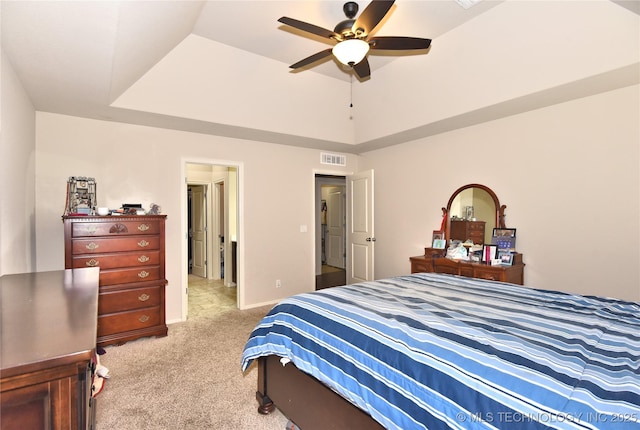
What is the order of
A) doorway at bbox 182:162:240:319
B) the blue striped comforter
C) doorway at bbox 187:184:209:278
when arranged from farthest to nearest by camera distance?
1. doorway at bbox 187:184:209:278
2. doorway at bbox 182:162:240:319
3. the blue striped comforter

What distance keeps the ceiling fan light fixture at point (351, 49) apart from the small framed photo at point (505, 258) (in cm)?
259

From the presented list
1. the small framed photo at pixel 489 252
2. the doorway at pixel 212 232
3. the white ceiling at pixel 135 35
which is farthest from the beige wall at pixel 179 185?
the small framed photo at pixel 489 252

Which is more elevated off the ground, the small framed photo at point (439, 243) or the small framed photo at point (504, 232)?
the small framed photo at point (504, 232)

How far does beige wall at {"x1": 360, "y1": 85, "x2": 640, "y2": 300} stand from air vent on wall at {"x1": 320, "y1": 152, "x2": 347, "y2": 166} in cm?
166

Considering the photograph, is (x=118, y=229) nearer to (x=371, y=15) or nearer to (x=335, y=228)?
(x=371, y=15)

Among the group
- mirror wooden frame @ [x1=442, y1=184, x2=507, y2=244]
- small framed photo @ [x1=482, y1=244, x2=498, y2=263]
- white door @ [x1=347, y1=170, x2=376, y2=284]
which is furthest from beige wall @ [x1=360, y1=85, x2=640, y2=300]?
white door @ [x1=347, y1=170, x2=376, y2=284]

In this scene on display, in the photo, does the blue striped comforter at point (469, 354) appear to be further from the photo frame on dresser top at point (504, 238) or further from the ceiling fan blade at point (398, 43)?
the ceiling fan blade at point (398, 43)

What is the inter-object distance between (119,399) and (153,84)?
117 inches

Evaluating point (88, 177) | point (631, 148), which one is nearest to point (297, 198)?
point (88, 177)

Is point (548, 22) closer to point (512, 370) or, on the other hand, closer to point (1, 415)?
point (512, 370)

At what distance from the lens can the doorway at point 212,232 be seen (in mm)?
5711

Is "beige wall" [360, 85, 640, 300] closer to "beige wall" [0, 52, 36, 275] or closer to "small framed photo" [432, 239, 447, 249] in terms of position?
"small framed photo" [432, 239, 447, 249]

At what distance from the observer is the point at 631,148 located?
9.06 feet

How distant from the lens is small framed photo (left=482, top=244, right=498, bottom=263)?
11.4 feet
